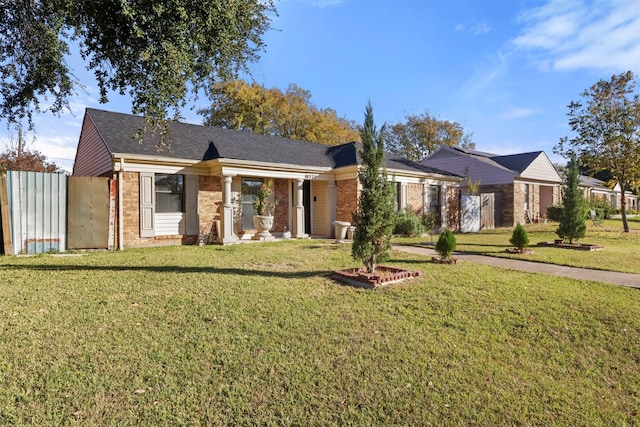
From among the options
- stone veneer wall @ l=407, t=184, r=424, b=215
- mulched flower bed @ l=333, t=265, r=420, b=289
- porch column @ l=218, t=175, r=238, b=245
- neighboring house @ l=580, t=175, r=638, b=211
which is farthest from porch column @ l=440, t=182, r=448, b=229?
neighboring house @ l=580, t=175, r=638, b=211

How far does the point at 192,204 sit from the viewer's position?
12.0 m

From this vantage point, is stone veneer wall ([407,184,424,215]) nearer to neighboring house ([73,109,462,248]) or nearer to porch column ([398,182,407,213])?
neighboring house ([73,109,462,248])

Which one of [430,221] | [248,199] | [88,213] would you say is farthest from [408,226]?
[88,213]

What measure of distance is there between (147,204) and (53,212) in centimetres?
240

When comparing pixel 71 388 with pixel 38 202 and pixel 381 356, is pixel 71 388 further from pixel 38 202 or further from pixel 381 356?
pixel 38 202

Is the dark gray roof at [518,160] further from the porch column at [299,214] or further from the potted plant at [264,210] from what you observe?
the potted plant at [264,210]

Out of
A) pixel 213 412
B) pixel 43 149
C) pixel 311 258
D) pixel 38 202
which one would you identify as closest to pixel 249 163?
pixel 311 258

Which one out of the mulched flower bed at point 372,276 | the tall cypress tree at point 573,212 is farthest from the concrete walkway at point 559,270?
the tall cypress tree at point 573,212

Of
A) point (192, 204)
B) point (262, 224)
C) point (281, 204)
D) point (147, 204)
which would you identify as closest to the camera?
point (147, 204)

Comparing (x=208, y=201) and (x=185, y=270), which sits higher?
(x=208, y=201)

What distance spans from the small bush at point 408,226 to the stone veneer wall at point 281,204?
455 centimetres

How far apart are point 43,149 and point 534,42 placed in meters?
28.7

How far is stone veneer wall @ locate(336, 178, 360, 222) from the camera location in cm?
1395

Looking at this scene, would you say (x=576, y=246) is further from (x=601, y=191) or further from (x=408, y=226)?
(x=601, y=191)
